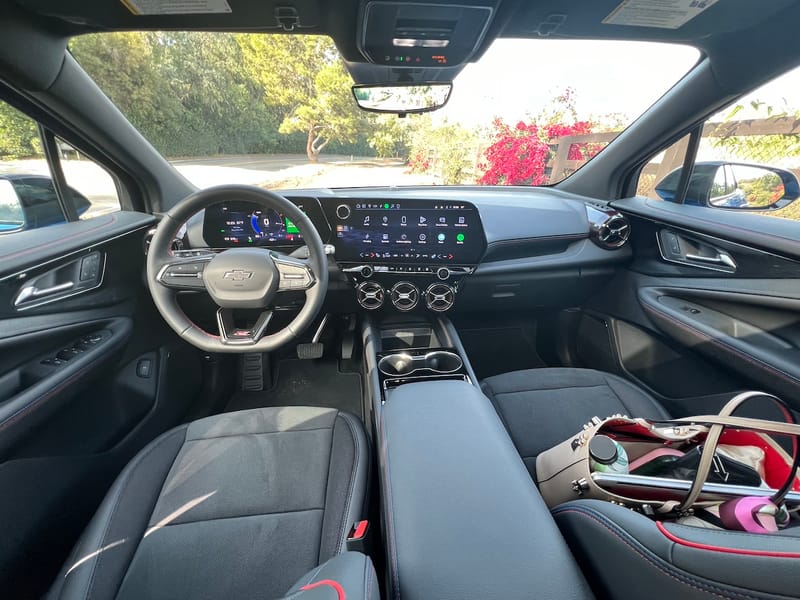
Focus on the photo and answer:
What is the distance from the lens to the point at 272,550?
1056mm

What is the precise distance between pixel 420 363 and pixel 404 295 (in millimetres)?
545

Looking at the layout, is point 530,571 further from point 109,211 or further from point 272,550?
point 109,211

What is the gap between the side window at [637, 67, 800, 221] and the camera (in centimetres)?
181

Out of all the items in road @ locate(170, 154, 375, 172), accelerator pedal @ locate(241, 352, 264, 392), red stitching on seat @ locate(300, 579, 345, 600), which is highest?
road @ locate(170, 154, 375, 172)

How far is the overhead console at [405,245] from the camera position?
78.0 inches

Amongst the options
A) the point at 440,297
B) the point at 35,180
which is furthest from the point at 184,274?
the point at 440,297

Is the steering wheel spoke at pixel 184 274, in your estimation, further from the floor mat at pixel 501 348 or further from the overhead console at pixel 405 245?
the floor mat at pixel 501 348

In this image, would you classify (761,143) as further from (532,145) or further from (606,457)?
(606,457)

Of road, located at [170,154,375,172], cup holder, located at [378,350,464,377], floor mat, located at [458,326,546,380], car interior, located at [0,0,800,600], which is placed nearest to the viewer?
car interior, located at [0,0,800,600]

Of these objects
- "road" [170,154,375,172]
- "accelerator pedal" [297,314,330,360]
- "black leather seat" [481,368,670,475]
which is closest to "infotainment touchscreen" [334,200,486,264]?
"road" [170,154,375,172]

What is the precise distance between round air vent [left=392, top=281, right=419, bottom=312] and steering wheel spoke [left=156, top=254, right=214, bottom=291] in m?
1.04

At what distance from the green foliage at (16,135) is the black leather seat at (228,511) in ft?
4.25

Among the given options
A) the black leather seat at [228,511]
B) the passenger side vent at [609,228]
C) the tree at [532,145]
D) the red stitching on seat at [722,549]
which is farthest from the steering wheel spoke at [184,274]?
the passenger side vent at [609,228]

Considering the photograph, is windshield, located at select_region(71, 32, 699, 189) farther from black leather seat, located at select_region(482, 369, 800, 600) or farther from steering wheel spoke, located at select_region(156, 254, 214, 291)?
black leather seat, located at select_region(482, 369, 800, 600)
